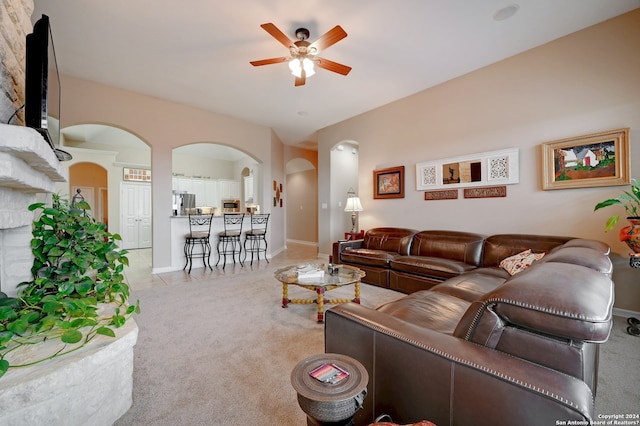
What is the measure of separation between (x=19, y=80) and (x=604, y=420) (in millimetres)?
3881

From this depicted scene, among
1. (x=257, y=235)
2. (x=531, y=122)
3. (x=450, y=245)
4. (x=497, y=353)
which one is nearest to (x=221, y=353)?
(x=497, y=353)

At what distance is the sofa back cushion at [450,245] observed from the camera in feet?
10.7

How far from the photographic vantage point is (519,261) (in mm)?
2641

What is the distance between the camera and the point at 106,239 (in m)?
1.82

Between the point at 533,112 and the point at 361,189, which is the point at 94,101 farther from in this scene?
the point at 533,112

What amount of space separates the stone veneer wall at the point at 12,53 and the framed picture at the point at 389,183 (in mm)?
4386

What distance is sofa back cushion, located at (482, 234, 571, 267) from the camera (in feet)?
9.05

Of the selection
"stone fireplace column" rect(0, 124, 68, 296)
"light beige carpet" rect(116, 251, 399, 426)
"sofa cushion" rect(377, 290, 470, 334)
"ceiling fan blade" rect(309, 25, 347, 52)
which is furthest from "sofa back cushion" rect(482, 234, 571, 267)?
"stone fireplace column" rect(0, 124, 68, 296)

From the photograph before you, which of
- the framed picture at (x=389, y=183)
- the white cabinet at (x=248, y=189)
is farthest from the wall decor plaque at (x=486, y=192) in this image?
the white cabinet at (x=248, y=189)

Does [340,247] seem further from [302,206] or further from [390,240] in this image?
[302,206]

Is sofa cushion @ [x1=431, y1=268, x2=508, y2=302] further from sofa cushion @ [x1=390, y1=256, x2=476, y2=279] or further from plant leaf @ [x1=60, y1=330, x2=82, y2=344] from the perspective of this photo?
plant leaf @ [x1=60, y1=330, x2=82, y2=344]

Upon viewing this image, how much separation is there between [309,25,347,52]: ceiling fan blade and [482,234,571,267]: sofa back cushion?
2872mm

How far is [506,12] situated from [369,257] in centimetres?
309

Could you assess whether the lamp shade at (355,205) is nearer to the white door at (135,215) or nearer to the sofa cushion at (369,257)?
the sofa cushion at (369,257)
